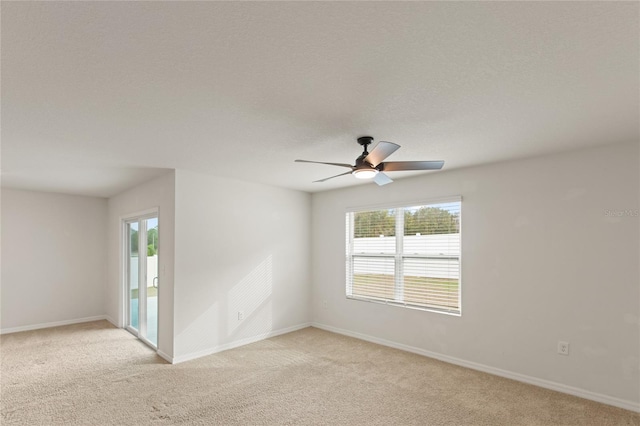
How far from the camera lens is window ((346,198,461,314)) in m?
4.36

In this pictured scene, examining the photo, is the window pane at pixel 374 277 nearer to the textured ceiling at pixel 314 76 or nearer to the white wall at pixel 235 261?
the white wall at pixel 235 261

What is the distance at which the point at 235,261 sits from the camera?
489 centimetres

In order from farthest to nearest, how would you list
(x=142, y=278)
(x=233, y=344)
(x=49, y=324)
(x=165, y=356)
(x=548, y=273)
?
(x=49, y=324)
(x=142, y=278)
(x=233, y=344)
(x=165, y=356)
(x=548, y=273)

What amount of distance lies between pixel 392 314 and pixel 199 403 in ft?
8.90

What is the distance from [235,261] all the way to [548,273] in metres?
3.78

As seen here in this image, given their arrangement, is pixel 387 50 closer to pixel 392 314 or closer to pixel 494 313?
pixel 494 313

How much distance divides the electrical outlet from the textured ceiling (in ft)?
6.30

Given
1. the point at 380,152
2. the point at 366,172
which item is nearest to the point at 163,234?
the point at 366,172

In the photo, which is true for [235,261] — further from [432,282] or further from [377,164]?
[377,164]

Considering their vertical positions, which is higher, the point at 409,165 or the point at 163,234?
the point at 409,165

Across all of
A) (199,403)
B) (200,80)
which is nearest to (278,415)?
(199,403)

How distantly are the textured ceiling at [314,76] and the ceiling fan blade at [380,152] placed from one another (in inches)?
9.6

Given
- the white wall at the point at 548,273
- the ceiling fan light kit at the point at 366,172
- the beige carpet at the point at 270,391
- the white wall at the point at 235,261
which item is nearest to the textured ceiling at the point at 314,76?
the ceiling fan light kit at the point at 366,172

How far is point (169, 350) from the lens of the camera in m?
4.21
